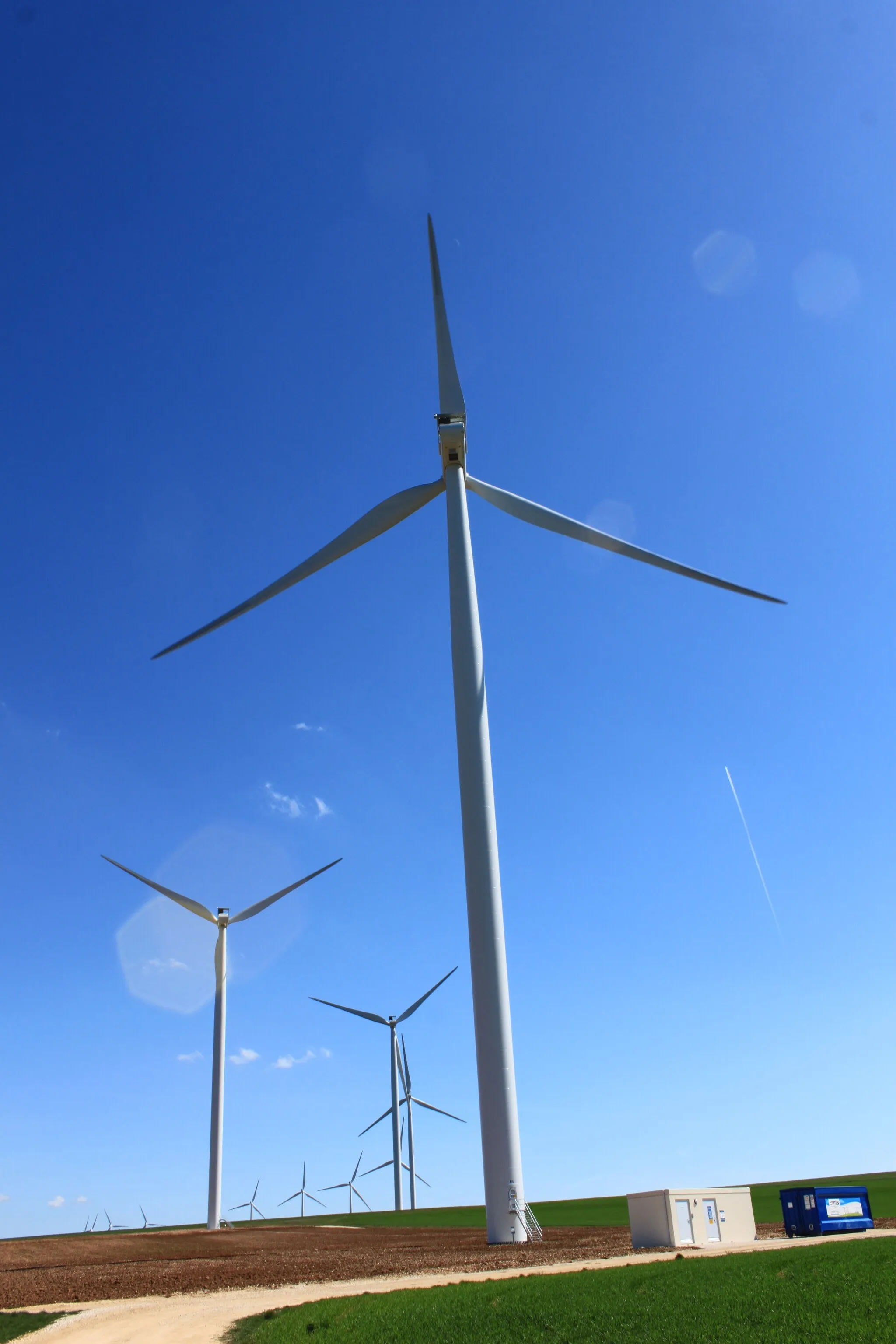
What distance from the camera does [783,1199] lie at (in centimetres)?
3525

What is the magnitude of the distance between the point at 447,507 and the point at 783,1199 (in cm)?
3066

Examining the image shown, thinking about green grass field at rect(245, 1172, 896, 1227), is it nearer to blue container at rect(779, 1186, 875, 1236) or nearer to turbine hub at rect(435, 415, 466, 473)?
blue container at rect(779, 1186, 875, 1236)

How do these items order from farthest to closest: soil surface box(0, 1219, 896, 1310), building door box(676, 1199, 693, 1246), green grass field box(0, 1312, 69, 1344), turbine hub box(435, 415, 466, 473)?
turbine hub box(435, 415, 466, 473)
building door box(676, 1199, 693, 1246)
soil surface box(0, 1219, 896, 1310)
green grass field box(0, 1312, 69, 1344)

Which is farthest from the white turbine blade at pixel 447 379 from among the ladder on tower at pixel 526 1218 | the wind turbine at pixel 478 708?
the ladder on tower at pixel 526 1218

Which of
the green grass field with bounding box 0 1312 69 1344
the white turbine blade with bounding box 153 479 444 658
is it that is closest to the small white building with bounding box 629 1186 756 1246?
the green grass field with bounding box 0 1312 69 1344

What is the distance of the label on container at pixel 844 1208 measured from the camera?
112 feet

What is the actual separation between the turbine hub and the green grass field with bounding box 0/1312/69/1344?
1338 inches

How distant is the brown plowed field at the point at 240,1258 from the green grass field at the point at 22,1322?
223 centimetres

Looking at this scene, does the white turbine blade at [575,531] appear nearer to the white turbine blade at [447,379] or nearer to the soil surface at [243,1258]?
the white turbine blade at [447,379]

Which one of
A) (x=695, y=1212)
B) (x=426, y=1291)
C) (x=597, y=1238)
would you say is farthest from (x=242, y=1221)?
(x=426, y=1291)

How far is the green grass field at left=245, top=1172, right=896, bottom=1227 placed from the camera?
61.8 metres

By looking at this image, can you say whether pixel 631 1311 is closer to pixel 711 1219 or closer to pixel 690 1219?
pixel 690 1219

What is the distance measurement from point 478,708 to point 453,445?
14304 mm

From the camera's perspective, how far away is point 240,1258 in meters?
37.4
